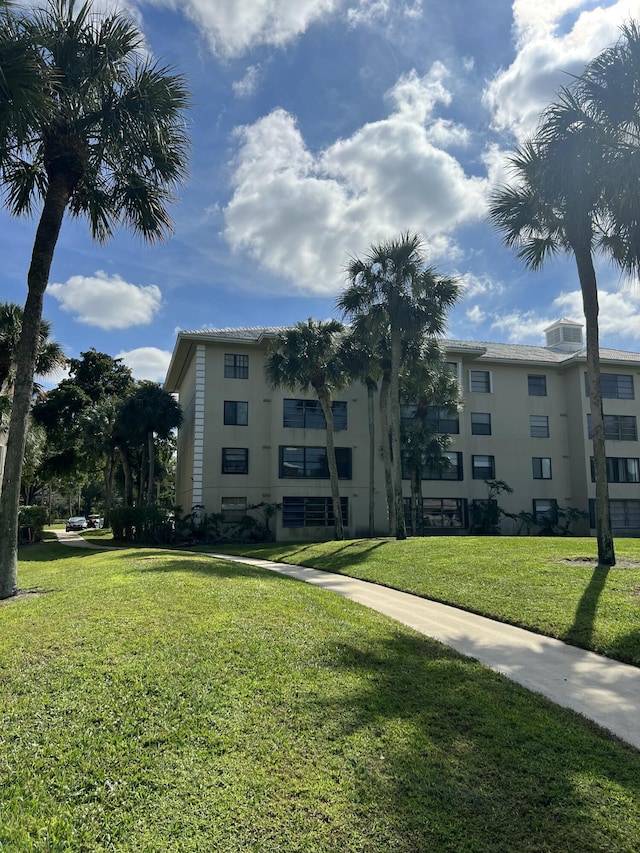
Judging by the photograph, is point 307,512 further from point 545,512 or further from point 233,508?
point 545,512

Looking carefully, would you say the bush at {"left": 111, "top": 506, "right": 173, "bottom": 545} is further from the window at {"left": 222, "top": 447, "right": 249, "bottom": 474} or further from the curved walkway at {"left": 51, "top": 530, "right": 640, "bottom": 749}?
the curved walkway at {"left": 51, "top": 530, "right": 640, "bottom": 749}

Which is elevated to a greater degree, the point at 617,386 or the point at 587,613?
the point at 617,386

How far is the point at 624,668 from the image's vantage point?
259 inches


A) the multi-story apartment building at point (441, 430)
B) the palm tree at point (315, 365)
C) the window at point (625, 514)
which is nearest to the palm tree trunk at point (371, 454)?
the multi-story apartment building at point (441, 430)

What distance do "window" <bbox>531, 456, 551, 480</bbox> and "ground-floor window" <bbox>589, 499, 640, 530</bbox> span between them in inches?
105

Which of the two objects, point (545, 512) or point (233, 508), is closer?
point (233, 508)

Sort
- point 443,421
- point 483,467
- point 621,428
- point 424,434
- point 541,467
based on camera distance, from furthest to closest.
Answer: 1. point 621,428
2. point 541,467
3. point 483,467
4. point 443,421
5. point 424,434

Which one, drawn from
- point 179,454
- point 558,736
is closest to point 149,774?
point 558,736

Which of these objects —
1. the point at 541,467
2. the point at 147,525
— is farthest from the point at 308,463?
the point at 541,467

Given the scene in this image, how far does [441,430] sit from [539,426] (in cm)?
615

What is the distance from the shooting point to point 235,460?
1105 inches

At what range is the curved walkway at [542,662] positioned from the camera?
17.3 feet

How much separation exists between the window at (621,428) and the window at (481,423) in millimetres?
5849

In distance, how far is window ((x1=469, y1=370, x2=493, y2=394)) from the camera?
104 ft
